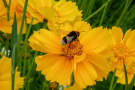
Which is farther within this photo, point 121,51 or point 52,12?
point 121,51

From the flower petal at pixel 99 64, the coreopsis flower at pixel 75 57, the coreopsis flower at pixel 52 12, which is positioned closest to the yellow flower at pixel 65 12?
the coreopsis flower at pixel 52 12

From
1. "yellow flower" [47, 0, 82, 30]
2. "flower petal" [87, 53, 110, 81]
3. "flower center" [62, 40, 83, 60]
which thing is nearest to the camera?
"flower petal" [87, 53, 110, 81]

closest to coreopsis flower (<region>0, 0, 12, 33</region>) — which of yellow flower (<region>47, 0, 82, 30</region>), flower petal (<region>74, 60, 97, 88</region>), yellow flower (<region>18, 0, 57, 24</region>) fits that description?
yellow flower (<region>18, 0, 57, 24</region>)

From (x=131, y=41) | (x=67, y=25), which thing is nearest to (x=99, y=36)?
(x=67, y=25)

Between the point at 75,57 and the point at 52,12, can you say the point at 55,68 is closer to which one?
the point at 75,57

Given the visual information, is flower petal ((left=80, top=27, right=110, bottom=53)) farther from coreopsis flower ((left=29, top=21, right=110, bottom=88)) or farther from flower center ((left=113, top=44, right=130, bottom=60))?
flower center ((left=113, top=44, right=130, bottom=60))

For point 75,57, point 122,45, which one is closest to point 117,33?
point 122,45
